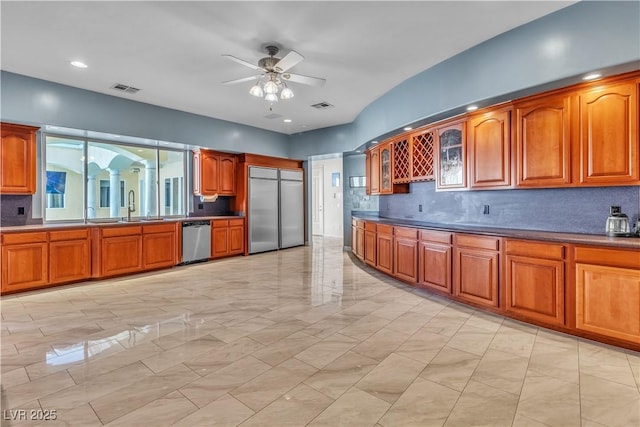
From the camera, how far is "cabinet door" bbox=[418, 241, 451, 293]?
13.0ft

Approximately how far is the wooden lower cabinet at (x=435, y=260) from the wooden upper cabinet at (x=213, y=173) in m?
4.55

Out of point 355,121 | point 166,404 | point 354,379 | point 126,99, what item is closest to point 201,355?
point 166,404

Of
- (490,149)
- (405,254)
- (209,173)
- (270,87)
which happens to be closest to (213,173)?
(209,173)

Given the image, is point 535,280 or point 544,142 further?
point 544,142

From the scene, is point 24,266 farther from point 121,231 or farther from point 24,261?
point 121,231

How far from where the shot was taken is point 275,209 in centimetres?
798

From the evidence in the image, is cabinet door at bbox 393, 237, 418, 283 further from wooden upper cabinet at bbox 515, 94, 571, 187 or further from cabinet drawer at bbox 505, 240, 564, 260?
wooden upper cabinet at bbox 515, 94, 571, 187

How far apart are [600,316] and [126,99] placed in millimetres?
6665

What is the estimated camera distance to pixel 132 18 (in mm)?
3025

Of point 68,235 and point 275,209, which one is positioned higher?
point 275,209

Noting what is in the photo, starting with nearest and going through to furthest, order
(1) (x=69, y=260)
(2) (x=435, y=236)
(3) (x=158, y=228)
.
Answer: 1. (2) (x=435, y=236)
2. (1) (x=69, y=260)
3. (3) (x=158, y=228)

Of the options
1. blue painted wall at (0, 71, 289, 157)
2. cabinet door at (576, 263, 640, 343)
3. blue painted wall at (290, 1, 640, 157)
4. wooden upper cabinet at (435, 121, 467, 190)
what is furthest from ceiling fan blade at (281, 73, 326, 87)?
blue painted wall at (0, 71, 289, 157)

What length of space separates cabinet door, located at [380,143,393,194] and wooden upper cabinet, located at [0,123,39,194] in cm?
537

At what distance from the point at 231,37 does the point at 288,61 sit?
637 mm
